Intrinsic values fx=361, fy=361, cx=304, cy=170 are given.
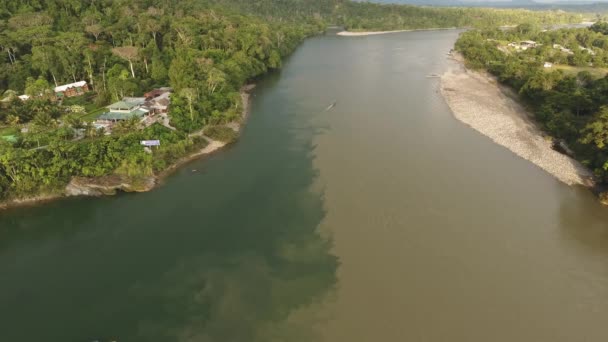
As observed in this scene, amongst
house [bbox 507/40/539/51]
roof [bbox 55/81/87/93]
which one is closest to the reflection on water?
roof [bbox 55/81/87/93]

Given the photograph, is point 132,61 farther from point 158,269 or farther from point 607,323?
point 607,323

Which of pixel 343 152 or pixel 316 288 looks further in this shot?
pixel 343 152

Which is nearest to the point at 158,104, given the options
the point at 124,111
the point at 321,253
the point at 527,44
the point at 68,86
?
the point at 124,111

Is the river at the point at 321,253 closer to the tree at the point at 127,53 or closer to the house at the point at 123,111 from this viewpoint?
the house at the point at 123,111

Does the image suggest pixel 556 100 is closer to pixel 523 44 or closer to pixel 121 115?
pixel 121 115

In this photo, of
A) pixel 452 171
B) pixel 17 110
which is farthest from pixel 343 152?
pixel 17 110

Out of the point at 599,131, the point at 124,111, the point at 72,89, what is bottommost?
the point at 599,131
